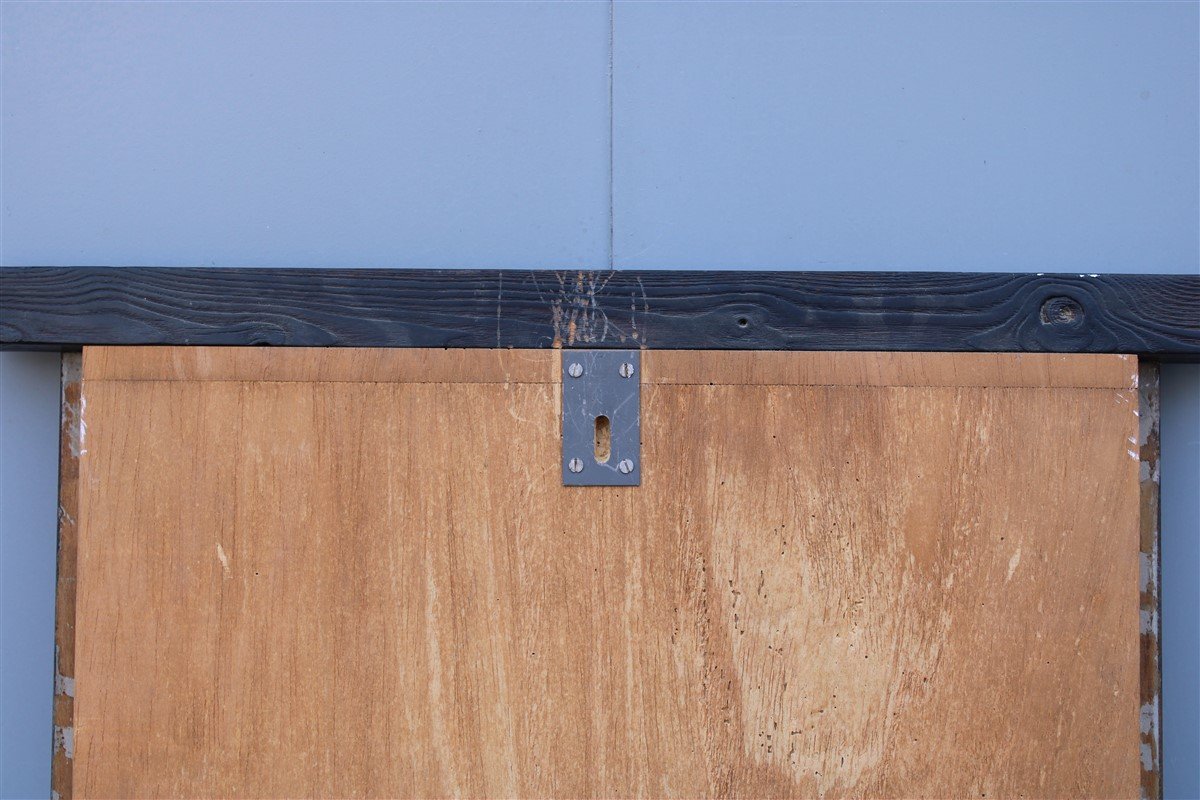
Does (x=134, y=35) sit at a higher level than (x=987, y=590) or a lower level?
higher

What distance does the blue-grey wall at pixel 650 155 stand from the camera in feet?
2.91

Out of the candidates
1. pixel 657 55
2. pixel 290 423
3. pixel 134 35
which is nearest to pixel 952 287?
pixel 657 55

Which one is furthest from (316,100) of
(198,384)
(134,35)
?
(198,384)

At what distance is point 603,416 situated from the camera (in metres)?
0.84

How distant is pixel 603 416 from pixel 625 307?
12 centimetres

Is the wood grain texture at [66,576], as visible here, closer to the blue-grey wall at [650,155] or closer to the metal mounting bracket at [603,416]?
the blue-grey wall at [650,155]

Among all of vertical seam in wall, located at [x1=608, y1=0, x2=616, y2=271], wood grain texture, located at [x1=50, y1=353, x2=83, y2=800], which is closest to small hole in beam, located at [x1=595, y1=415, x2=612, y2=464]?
vertical seam in wall, located at [x1=608, y1=0, x2=616, y2=271]

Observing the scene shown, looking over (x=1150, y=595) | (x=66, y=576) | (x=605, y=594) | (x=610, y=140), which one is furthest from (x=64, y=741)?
(x=1150, y=595)

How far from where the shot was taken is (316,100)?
889 mm

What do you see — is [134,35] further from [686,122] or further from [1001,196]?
[1001,196]

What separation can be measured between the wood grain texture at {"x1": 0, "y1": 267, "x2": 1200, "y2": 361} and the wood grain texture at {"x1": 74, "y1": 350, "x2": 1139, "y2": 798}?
0.05 meters

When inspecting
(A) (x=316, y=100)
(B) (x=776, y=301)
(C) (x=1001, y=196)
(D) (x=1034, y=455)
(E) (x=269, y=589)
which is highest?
(A) (x=316, y=100)

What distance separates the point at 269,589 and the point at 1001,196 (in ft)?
3.02

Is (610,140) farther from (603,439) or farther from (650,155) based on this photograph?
(603,439)
